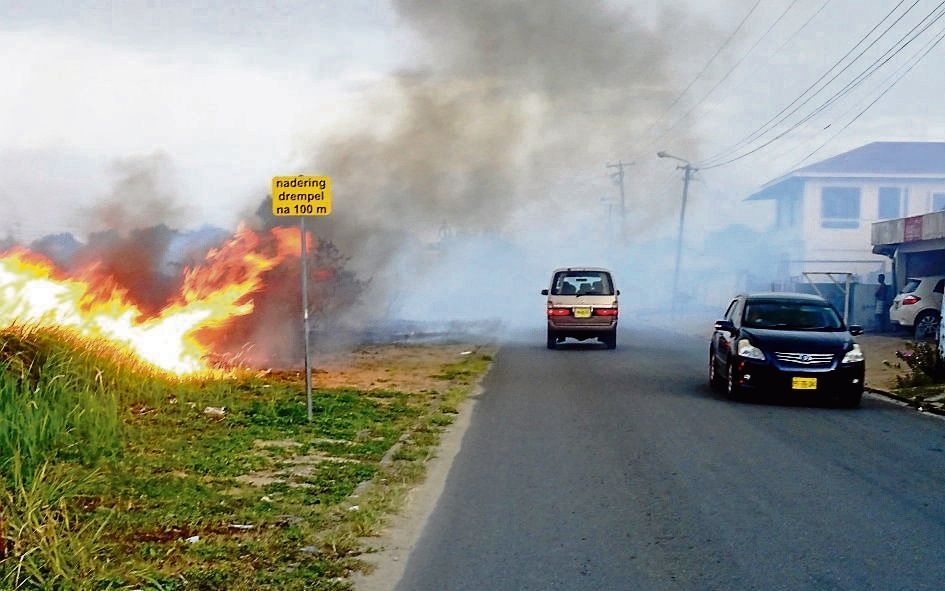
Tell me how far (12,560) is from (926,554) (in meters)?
5.28

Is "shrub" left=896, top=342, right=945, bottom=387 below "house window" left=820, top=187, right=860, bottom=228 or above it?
below

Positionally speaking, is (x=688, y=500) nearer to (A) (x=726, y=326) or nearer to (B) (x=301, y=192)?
(B) (x=301, y=192)

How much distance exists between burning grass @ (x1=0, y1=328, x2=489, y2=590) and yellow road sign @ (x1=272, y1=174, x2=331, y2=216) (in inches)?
96.1

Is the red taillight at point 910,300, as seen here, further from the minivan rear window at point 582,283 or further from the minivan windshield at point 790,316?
the minivan windshield at point 790,316

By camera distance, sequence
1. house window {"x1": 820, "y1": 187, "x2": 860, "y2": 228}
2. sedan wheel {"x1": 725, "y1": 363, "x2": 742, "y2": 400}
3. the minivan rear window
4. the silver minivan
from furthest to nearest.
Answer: house window {"x1": 820, "y1": 187, "x2": 860, "y2": 228} → the minivan rear window → the silver minivan → sedan wheel {"x1": 725, "y1": 363, "x2": 742, "y2": 400}

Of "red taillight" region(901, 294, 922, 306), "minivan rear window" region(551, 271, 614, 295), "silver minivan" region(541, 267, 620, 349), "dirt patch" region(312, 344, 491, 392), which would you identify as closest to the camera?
"dirt patch" region(312, 344, 491, 392)

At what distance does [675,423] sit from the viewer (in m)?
12.9

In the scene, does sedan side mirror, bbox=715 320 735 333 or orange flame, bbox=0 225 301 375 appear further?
sedan side mirror, bbox=715 320 735 333

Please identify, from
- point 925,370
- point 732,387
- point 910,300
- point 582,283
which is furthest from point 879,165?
point 732,387

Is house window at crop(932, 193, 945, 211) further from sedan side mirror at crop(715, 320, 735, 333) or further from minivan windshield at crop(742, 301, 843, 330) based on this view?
sedan side mirror at crop(715, 320, 735, 333)

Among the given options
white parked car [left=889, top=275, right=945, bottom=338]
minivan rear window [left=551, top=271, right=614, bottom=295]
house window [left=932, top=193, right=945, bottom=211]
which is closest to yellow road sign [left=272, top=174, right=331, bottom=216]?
minivan rear window [left=551, top=271, right=614, bottom=295]

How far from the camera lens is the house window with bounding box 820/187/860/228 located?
175 feet

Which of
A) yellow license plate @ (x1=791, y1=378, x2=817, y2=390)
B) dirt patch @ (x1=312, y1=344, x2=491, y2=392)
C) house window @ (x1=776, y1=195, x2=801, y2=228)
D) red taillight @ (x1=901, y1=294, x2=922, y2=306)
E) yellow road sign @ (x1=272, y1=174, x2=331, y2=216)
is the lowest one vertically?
dirt patch @ (x1=312, y1=344, x2=491, y2=392)

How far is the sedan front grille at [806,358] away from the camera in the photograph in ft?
48.1
